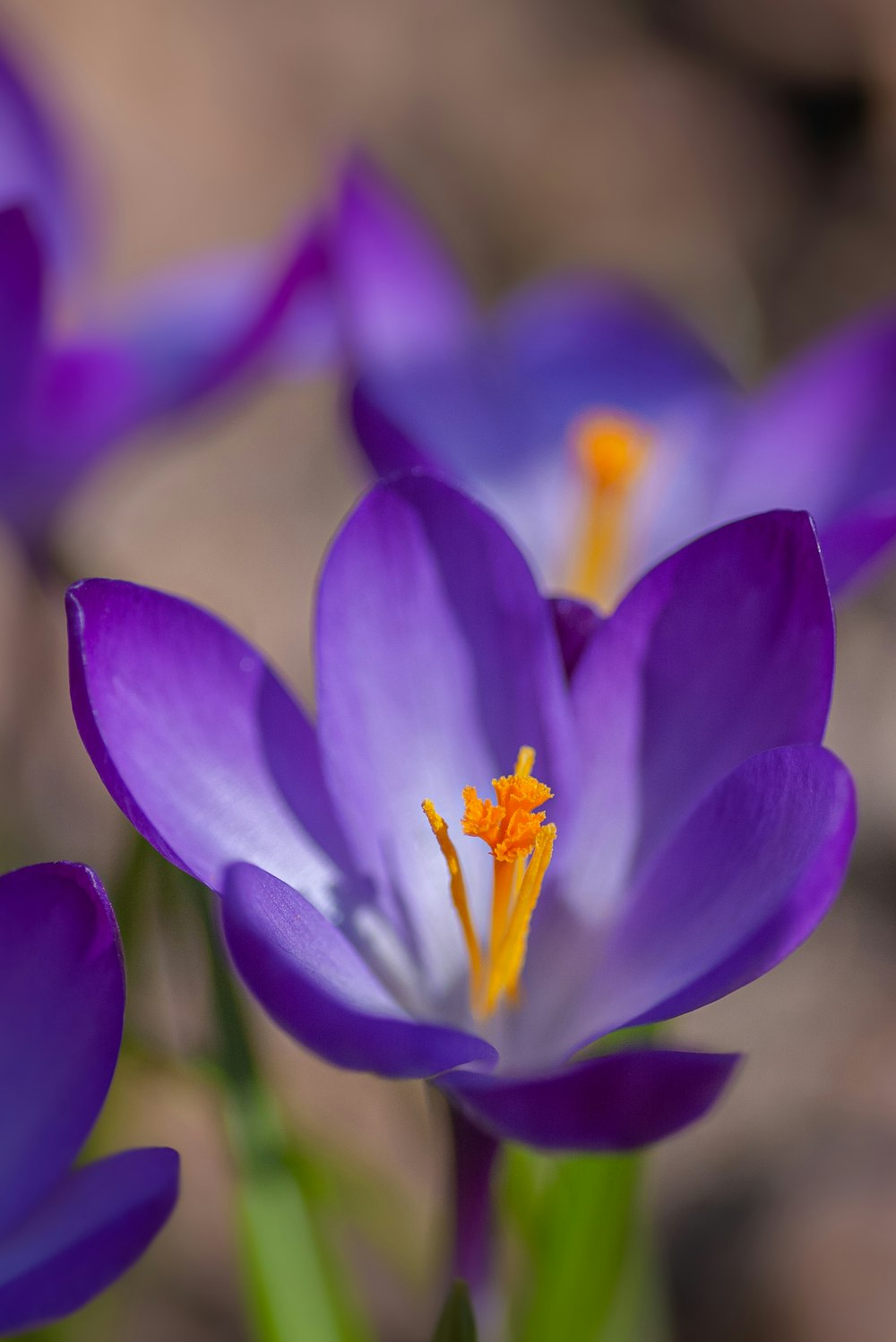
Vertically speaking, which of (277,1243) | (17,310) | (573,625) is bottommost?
(277,1243)

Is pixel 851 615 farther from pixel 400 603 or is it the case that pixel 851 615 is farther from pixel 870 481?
pixel 400 603

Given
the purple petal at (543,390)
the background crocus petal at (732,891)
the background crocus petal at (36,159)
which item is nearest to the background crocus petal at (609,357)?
the purple petal at (543,390)

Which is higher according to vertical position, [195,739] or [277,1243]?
[195,739]

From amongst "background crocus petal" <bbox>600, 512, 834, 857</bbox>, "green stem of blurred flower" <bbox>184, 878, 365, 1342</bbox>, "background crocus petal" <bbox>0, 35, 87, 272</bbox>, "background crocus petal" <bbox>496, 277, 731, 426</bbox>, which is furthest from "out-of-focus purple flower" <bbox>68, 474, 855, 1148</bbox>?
"background crocus petal" <bbox>0, 35, 87, 272</bbox>

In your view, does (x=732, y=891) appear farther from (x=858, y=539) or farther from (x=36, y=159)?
(x=36, y=159)

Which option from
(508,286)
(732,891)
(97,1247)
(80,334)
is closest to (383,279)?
(80,334)

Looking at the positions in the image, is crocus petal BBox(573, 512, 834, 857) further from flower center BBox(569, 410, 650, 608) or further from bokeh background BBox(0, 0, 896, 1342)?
bokeh background BBox(0, 0, 896, 1342)

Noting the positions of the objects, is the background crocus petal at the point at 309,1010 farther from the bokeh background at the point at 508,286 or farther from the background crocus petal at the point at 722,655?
the bokeh background at the point at 508,286
